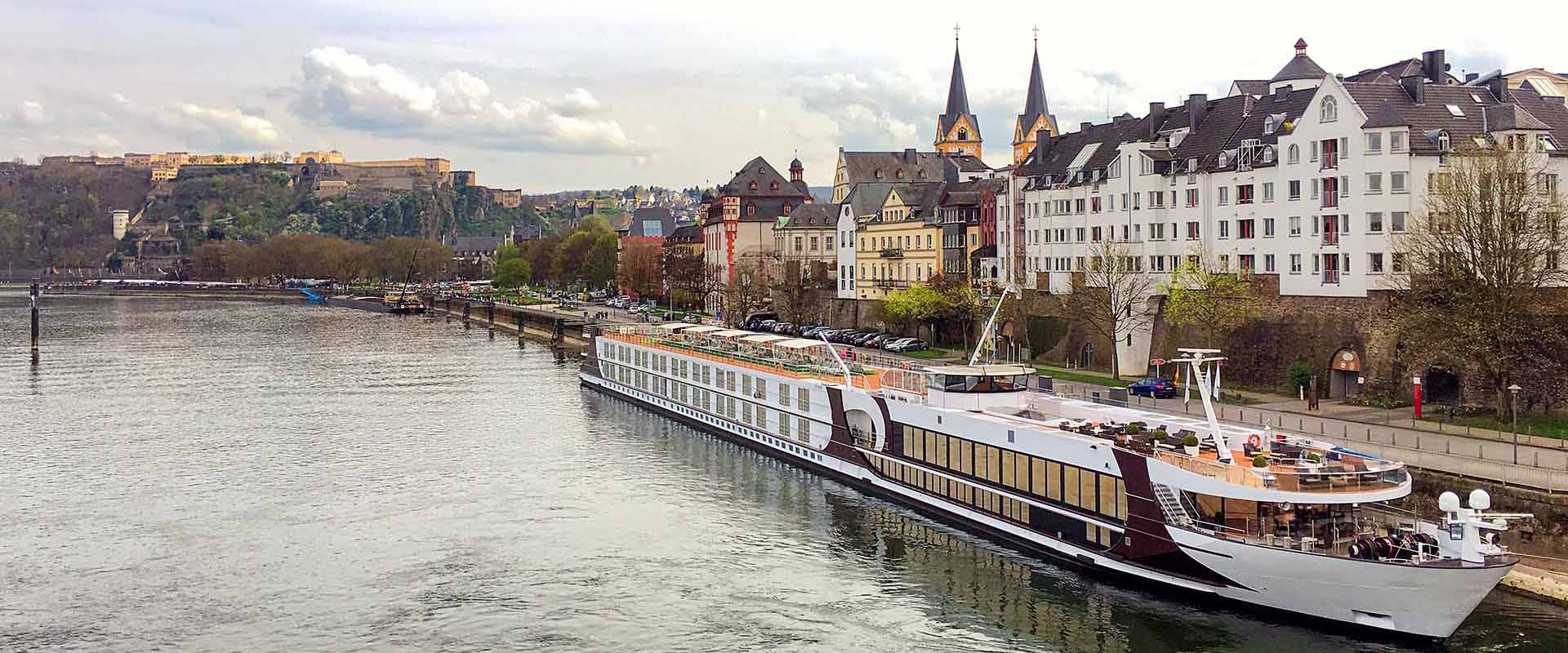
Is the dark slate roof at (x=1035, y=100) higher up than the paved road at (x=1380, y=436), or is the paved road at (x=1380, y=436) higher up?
the dark slate roof at (x=1035, y=100)

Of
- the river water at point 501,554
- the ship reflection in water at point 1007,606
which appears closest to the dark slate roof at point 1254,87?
the river water at point 501,554

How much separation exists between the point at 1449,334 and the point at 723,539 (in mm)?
24539

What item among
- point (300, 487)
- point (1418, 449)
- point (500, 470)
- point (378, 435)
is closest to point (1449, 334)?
point (1418, 449)

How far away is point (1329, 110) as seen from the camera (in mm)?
56531

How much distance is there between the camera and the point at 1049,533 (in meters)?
37.8

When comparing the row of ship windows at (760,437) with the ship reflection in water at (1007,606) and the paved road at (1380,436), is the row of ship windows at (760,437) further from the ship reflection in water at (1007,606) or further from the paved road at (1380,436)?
the paved road at (1380,436)

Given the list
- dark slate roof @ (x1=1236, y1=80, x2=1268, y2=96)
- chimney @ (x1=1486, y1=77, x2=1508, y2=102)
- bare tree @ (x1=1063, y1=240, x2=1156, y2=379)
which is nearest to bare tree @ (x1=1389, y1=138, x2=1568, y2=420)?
chimney @ (x1=1486, y1=77, x2=1508, y2=102)

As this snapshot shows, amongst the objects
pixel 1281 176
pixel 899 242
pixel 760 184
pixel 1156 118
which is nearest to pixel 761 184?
pixel 760 184

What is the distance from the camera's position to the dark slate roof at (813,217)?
11856 cm

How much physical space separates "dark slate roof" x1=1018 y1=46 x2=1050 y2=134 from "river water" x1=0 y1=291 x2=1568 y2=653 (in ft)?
250

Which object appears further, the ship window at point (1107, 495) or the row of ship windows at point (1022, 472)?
the row of ship windows at point (1022, 472)

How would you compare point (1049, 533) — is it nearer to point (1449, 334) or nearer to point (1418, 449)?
point (1418, 449)

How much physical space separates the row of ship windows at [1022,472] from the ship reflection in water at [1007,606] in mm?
1819

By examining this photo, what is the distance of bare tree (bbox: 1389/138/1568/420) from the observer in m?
45.0
